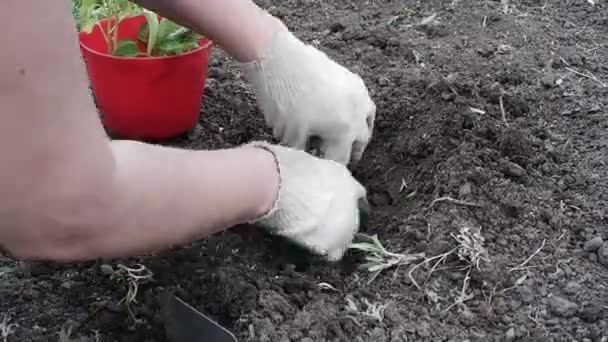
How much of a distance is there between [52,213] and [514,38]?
1333 millimetres

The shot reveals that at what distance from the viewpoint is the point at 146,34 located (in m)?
1.76

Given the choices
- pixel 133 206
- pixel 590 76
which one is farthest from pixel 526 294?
pixel 590 76

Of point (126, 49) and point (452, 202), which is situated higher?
point (126, 49)

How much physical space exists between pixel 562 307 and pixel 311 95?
57cm

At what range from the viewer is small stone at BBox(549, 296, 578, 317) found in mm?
1239

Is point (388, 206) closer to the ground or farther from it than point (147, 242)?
closer to the ground

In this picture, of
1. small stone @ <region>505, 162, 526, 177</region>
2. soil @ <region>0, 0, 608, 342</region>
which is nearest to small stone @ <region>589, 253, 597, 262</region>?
soil @ <region>0, 0, 608, 342</region>

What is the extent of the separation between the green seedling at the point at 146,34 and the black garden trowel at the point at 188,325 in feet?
2.03

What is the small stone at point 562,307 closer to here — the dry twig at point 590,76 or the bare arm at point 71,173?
the bare arm at point 71,173

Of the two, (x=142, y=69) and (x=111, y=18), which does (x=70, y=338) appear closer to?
(x=142, y=69)

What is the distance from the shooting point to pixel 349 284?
134 cm

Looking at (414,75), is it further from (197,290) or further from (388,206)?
(197,290)

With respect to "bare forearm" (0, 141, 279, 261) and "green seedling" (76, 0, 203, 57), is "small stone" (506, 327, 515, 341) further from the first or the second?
"green seedling" (76, 0, 203, 57)

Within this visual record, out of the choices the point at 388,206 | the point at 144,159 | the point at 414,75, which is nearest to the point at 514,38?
the point at 414,75
